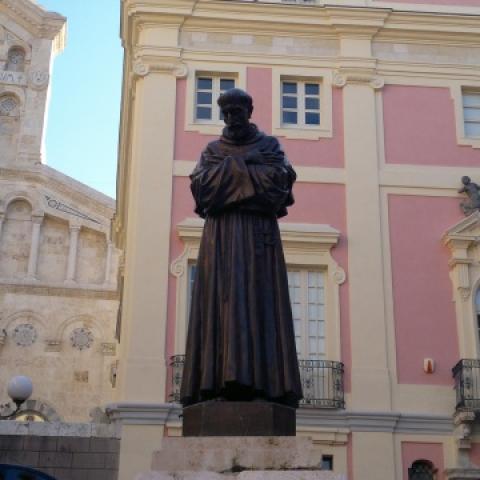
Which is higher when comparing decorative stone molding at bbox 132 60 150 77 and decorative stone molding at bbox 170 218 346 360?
decorative stone molding at bbox 132 60 150 77

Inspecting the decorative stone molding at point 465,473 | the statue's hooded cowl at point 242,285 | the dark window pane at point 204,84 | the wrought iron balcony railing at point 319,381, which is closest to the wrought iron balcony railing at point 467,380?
the decorative stone molding at point 465,473

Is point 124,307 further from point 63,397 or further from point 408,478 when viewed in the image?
point 63,397

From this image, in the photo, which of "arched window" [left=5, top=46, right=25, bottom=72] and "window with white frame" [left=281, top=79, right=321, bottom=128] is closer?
"window with white frame" [left=281, top=79, right=321, bottom=128]

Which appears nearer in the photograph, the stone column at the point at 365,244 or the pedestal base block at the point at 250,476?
the pedestal base block at the point at 250,476

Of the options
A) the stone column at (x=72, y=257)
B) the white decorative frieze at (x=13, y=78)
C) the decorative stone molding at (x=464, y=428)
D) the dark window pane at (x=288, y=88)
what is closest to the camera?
the decorative stone molding at (x=464, y=428)

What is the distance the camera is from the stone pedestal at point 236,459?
5.14 metres

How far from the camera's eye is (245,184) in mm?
6199

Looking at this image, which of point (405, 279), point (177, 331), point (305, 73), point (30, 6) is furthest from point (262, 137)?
point (30, 6)

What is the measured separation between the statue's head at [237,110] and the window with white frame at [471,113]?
13.6 meters

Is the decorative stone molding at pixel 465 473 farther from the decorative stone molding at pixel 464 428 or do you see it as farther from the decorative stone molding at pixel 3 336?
the decorative stone molding at pixel 3 336

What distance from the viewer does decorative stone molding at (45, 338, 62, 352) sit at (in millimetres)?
31891

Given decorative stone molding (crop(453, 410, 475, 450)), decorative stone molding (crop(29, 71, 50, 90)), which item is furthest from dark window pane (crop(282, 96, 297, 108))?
decorative stone molding (crop(29, 71, 50, 90))

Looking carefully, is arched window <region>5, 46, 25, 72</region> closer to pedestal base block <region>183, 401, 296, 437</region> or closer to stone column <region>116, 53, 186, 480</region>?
stone column <region>116, 53, 186, 480</region>

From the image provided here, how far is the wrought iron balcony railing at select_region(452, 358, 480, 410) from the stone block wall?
6238 millimetres
